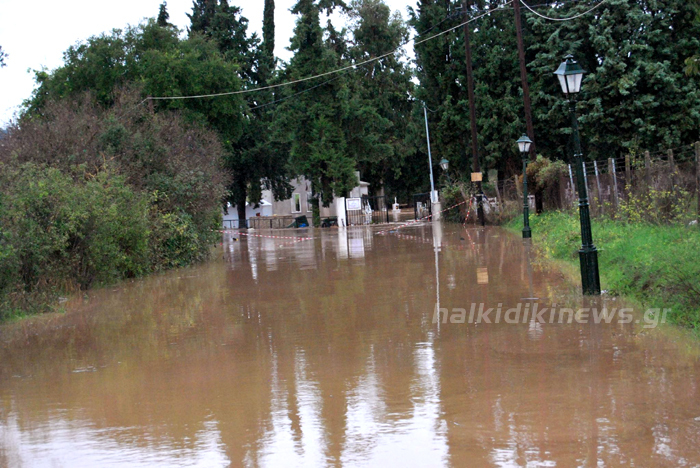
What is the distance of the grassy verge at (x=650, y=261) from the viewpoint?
31.5ft

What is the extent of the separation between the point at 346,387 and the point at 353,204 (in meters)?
44.6

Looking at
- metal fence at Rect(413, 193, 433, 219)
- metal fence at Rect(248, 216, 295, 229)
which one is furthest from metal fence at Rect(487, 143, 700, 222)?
metal fence at Rect(248, 216, 295, 229)

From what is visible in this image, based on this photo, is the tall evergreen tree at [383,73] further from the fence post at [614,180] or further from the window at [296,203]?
the fence post at [614,180]

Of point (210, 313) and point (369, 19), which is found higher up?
point (369, 19)

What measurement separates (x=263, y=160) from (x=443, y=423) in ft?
171

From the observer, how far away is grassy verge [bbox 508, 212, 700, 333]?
9.61 metres

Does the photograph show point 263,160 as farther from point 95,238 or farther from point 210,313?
point 210,313

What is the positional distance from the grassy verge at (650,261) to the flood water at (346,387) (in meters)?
0.68

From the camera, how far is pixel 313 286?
634 inches

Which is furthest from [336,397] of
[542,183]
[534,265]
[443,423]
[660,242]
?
[542,183]

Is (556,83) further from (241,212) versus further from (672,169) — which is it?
(241,212)

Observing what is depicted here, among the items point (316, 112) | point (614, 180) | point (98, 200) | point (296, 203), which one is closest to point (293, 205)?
point (296, 203)

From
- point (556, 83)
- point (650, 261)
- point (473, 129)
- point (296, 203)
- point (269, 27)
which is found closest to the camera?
point (650, 261)

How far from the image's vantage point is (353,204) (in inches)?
2048
